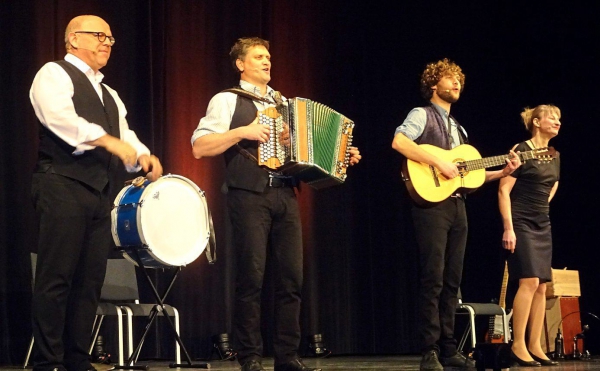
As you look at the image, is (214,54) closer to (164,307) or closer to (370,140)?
(370,140)

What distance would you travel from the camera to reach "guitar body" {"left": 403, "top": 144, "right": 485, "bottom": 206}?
15.1 feet

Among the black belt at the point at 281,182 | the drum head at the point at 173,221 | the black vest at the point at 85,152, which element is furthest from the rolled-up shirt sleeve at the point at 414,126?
the black vest at the point at 85,152

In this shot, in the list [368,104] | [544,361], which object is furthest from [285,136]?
[368,104]

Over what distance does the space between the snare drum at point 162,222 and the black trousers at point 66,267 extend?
42.9 inches

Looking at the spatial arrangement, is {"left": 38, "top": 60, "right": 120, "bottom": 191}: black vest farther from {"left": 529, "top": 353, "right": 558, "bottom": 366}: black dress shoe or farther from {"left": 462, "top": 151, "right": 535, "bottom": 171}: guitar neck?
{"left": 529, "top": 353, "right": 558, "bottom": 366}: black dress shoe

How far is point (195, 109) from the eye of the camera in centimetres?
672

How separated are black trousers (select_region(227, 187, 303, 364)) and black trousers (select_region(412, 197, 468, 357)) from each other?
0.78m

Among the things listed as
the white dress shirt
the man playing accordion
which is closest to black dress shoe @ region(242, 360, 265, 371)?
the man playing accordion

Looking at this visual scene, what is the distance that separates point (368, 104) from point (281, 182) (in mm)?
3392

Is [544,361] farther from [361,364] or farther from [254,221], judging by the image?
[254,221]

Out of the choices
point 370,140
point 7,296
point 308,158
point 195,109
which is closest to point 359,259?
point 370,140

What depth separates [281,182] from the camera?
411cm

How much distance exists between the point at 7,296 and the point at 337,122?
9.93 ft

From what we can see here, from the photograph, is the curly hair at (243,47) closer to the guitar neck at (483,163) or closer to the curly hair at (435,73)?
the curly hair at (435,73)
